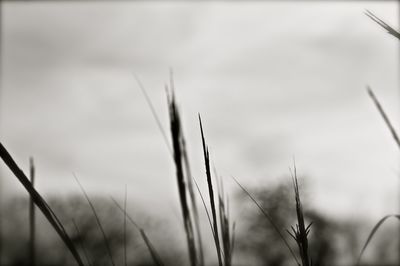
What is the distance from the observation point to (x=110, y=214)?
28.0 metres

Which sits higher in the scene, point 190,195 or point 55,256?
point 190,195

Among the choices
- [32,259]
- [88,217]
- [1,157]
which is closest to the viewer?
[1,157]

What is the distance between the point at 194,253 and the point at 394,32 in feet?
2.46

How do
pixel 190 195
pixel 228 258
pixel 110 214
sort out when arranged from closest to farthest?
1. pixel 228 258
2. pixel 190 195
3. pixel 110 214

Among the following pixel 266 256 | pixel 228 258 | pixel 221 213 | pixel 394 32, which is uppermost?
pixel 394 32

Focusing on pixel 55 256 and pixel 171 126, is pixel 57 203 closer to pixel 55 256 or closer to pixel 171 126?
pixel 55 256

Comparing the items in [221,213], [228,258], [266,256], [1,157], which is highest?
[1,157]

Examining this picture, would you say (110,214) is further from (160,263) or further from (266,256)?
(160,263)

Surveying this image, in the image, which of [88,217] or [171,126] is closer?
[171,126]

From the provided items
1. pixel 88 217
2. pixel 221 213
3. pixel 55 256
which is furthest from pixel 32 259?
pixel 55 256

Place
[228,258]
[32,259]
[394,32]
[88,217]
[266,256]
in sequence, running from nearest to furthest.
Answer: [394,32], [228,258], [32,259], [88,217], [266,256]

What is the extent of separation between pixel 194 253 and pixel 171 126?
35cm

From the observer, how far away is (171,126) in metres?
1.39

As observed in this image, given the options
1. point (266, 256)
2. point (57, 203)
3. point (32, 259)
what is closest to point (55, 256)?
point (57, 203)
